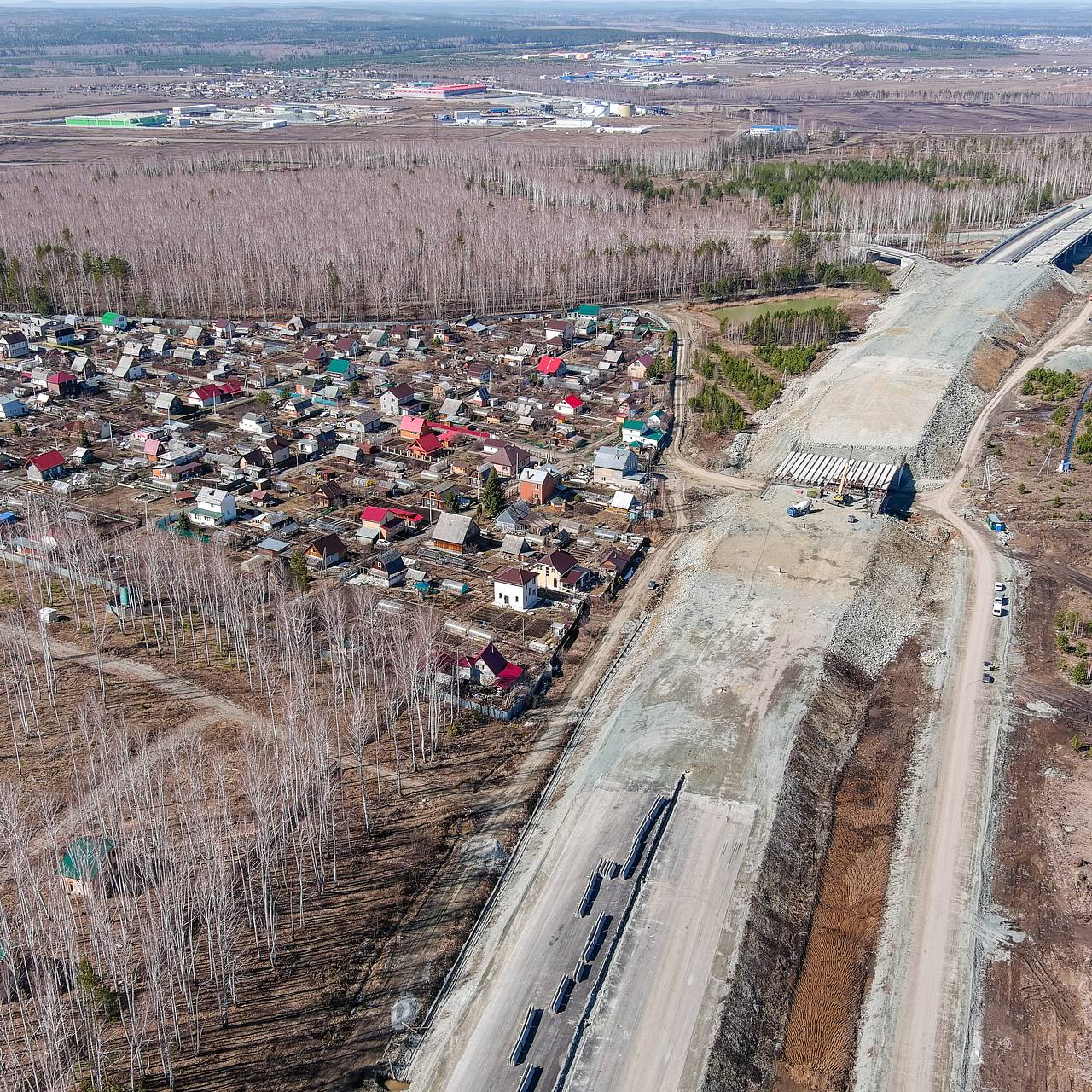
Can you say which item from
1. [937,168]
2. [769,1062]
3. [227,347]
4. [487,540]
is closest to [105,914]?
[769,1062]

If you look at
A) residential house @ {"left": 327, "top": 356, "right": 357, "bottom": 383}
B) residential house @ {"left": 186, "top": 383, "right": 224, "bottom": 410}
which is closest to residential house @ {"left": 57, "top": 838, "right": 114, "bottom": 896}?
residential house @ {"left": 186, "top": 383, "right": 224, "bottom": 410}

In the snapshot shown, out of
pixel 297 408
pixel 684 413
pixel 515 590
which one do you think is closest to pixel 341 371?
pixel 297 408

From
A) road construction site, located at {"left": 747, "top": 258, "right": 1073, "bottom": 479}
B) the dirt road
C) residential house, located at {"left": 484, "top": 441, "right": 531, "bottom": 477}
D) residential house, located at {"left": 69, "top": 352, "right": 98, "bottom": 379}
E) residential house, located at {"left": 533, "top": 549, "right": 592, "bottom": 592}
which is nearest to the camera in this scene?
residential house, located at {"left": 533, "top": 549, "right": 592, "bottom": 592}

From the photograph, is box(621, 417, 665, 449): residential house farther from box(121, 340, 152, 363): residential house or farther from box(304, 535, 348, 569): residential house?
box(121, 340, 152, 363): residential house

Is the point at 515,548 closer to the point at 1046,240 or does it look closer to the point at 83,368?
the point at 83,368

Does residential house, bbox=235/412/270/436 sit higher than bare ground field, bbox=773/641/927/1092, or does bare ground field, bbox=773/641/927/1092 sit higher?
residential house, bbox=235/412/270/436

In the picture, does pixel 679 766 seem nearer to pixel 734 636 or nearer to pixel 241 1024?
pixel 734 636

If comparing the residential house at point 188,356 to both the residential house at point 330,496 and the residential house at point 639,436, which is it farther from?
the residential house at point 639,436
